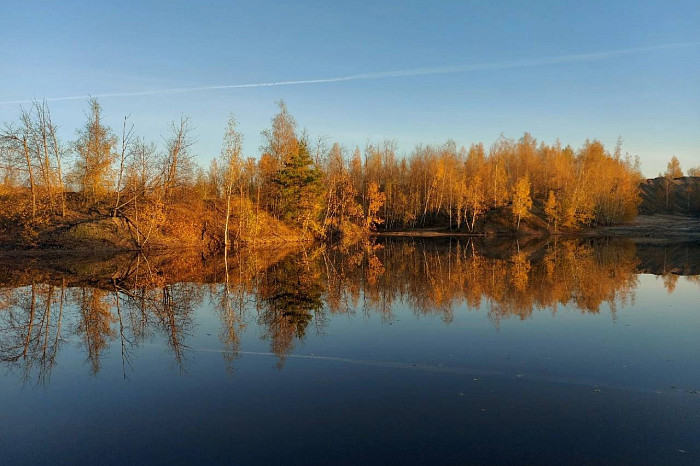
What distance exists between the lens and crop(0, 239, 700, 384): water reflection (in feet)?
38.8

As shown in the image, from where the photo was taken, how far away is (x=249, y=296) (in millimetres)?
17781

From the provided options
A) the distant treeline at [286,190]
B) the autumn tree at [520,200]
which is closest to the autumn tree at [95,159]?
the distant treeline at [286,190]

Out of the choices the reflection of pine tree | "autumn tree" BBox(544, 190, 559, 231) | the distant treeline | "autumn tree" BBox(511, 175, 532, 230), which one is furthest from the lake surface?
"autumn tree" BBox(544, 190, 559, 231)

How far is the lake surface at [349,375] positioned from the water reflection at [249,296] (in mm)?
116

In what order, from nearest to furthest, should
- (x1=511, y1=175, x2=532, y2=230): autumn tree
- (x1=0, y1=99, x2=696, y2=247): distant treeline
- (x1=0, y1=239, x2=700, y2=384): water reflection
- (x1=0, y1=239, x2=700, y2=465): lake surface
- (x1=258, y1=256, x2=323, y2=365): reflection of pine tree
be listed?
1. (x1=0, y1=239, x2=700, y2=465): lake surface
2. (x1=0, y1=239, x2=700, y2=384): water reflection
3. (x1=258, y1=256, x2=323, y2=365): reflection of pine tree
4. (x1=0, y1=99, x2=696, y2=247): distant treeline
5. (x1=511, y1=175, x2=532, y2=230): autumn tree

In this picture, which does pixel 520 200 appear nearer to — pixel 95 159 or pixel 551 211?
pixel 551 211

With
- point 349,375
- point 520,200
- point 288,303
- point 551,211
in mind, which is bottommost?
point 349,375

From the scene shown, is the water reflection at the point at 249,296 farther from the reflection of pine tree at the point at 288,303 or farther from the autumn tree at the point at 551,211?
the autumn tree at the point at 551,211

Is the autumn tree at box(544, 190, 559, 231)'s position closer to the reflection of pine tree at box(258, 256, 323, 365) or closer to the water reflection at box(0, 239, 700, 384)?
the water reflection at box(0, 239, 700, 384)

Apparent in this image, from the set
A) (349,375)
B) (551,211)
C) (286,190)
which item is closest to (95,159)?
(286,190)

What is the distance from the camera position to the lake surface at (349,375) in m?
6.29

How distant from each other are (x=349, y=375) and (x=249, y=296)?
9.47 metres

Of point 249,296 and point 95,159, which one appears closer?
point 249,296

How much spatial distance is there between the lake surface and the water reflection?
12 centimetres
